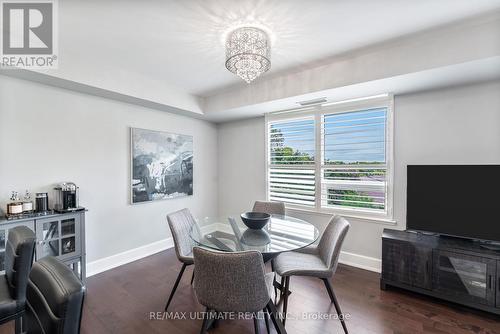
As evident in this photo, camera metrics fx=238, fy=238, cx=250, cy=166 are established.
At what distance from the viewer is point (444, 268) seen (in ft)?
7.75

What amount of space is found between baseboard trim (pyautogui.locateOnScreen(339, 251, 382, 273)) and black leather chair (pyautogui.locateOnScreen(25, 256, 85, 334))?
3312 millimetres

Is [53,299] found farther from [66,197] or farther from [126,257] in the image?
[126,257]

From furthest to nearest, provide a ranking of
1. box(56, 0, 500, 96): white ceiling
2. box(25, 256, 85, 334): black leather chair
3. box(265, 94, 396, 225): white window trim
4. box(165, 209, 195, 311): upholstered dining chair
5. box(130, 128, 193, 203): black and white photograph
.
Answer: box(130, 128, 193, 203): black and white photograph
box(265, 94, 396, 225): white window trim
box(165, 209, 195, 311): upholstered dining chair
box(56, 0, 500, 96): white ceiling
box(25, 256, 85, 334): black leather chair

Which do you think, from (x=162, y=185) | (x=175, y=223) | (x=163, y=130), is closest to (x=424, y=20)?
(x=175, y=223)

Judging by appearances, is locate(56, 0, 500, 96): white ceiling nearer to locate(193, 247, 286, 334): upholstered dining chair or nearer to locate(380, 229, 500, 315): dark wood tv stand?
locate(193, 247, 286, 334): upholstered dining chair

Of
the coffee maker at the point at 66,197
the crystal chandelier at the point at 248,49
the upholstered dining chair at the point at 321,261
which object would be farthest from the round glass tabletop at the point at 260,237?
the crystal chandelier at the point at 248,49

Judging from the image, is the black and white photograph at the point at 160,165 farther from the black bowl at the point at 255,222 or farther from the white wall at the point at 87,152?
the black bowl at the point at 255,222

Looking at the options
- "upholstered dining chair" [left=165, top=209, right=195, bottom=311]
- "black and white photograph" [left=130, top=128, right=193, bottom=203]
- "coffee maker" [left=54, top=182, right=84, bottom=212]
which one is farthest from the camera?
"black and white photograph" [left=130, top=128, right=193, bottom=203]

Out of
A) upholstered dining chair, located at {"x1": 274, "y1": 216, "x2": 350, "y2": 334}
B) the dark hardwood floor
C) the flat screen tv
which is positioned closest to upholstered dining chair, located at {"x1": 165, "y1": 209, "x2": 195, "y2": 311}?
the dark hardwood floor

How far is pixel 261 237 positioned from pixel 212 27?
192cm

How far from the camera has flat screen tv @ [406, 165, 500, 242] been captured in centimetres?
231

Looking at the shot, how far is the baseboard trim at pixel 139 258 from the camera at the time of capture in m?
3.07

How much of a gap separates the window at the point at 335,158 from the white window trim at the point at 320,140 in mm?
11

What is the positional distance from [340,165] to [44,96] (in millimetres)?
3749
